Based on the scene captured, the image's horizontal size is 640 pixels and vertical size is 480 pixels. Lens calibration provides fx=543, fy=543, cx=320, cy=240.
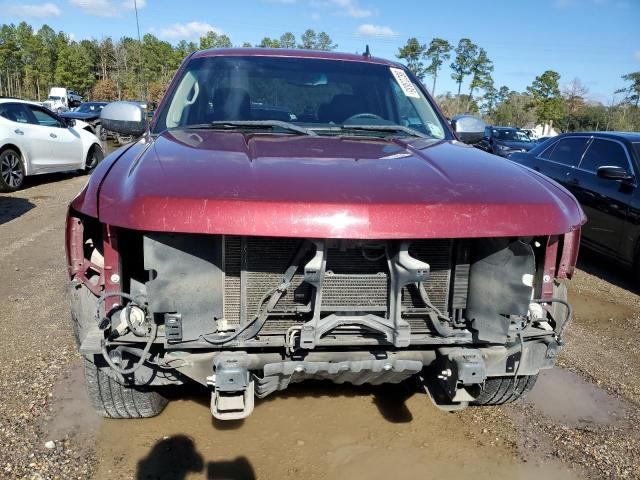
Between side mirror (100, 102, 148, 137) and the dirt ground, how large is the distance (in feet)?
5.22

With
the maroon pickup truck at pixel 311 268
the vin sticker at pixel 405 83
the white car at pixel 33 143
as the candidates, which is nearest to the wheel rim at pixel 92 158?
the white car at pixel 33 143

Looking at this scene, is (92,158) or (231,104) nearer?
(231,104)

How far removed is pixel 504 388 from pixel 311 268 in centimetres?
153

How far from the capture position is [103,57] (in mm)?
65500

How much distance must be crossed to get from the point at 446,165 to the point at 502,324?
0.76 metres

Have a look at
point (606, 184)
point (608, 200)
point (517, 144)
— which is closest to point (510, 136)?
point (517, 144)

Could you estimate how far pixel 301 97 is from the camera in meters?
3.55

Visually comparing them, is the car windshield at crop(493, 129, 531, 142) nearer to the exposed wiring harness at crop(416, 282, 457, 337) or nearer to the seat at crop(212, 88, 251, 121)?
the seat at crop(212, 88, 251, 121)

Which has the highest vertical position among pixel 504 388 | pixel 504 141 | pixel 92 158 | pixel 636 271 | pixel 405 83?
pixel 405 83

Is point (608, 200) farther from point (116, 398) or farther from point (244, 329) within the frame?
point (116, 398)

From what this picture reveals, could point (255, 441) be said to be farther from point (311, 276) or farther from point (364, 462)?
point (311, 276)

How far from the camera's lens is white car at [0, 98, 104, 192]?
9.79 metres

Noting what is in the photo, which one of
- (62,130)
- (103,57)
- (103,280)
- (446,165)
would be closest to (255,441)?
(103,280)

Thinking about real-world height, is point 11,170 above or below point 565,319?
below
